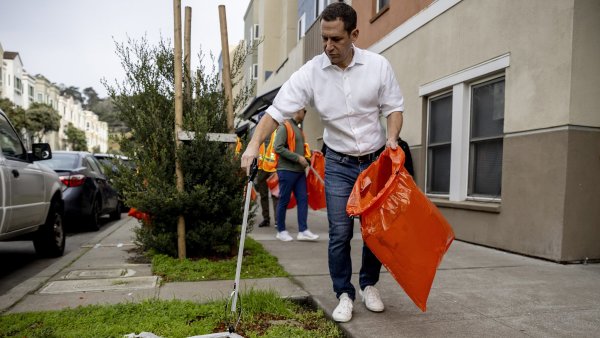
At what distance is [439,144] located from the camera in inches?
296

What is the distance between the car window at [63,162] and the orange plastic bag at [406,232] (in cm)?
689

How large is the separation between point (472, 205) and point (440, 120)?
176 centimetres

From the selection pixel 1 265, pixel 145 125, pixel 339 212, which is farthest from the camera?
pixel 1 265

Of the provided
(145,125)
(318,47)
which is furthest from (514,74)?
(318,47)

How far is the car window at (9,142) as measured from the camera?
497 cm

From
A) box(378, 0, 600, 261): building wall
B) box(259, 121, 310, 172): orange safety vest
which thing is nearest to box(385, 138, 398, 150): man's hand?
box(378, 0, 600, 261): building wall

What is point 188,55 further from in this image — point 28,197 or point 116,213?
point 116,213

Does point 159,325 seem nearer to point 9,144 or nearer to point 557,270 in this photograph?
point 9,144

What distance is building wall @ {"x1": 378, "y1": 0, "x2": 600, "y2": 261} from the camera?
4906mm

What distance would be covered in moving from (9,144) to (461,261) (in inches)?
195

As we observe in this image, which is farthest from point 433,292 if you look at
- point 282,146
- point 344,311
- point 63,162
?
point 63,162

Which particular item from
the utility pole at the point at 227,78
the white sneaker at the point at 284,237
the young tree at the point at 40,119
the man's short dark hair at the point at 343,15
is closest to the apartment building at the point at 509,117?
the white sneaker at the point at 284,237

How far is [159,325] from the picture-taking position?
9.95 ft

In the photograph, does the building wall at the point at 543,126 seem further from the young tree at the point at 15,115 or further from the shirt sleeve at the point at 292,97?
the young tree at the point at 15,115
